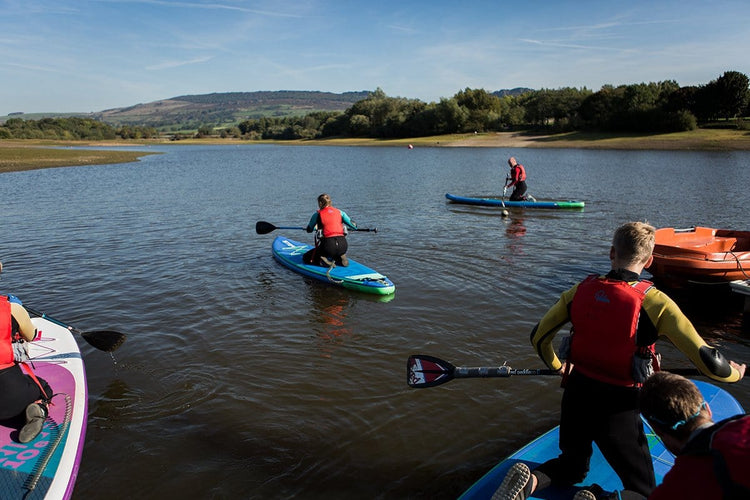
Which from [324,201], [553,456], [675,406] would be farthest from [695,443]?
[324,201]

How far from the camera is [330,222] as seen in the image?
436 inches

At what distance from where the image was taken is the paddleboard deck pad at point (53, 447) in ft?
13.9

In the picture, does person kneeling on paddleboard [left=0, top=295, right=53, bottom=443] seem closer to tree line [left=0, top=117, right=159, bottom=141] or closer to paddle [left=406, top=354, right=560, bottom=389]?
paddle [left=406, top=354, right=560, bottom=389]

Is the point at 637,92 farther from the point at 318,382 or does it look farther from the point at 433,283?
the point at 318,382

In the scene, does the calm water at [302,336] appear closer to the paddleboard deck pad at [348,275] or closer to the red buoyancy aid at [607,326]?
the paddleboard deck pad at [348,275]

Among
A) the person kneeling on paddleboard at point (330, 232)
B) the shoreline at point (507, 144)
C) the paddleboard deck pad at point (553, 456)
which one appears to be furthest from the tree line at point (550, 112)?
the paddleboard deck pad at point (553, 456)

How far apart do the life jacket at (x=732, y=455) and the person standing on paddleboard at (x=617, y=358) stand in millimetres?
1276

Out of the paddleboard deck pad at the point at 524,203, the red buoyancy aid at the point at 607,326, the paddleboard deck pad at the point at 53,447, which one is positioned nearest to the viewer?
the red buoyancy aid at the point at 607,326

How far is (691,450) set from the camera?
216 cm

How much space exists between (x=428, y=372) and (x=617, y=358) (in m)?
2.06

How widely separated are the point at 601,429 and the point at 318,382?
4.29 meters

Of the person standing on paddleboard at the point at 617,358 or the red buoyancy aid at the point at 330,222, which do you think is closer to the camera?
the person standing on paddleboard at the point at 617,358

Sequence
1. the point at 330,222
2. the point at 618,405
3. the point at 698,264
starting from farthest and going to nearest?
the point at 330,222
the point at 698,264
the point at 618,405

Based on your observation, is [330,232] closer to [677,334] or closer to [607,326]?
[607,326]
